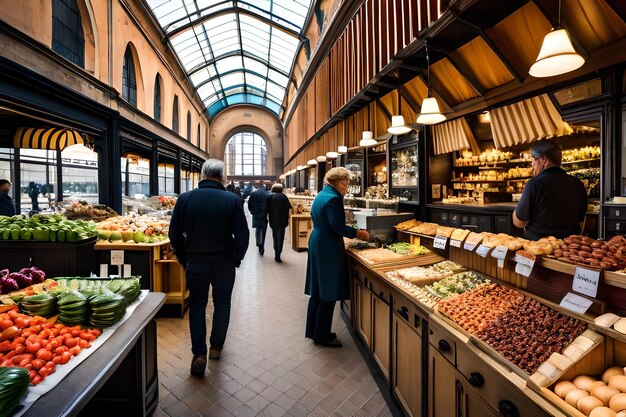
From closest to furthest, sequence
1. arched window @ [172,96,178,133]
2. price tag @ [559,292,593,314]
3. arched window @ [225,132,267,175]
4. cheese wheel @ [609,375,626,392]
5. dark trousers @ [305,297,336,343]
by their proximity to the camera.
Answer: cheese wheel @ [609,375,626,392], price tag @ [559,292,593,314], dark trousers @ [305,297,336,343], arched window @ [172,96,178,133], arched window @ [225,132,267,175]

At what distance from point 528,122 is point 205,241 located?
4836 millimetres

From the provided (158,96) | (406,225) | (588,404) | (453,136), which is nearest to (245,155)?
(158,96)

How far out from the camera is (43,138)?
26.2 ft

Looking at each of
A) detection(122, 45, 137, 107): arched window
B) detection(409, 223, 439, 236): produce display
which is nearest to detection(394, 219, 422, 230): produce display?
detection(409, 223, 439, 236): produce display

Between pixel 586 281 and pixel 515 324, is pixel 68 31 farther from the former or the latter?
pixel 586 281

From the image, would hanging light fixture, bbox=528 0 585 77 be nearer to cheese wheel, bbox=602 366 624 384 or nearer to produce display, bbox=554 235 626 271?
produce display, bbox=554 235 626 271

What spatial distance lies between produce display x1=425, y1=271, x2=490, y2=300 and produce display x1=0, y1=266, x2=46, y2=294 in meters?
2.89

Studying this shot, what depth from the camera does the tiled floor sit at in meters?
2.49

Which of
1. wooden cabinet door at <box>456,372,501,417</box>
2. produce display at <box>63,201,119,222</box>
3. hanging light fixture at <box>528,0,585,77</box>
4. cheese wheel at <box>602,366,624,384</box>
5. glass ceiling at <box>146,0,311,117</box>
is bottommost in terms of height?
wooden cabinet door at <box>456,372,501,417</box>

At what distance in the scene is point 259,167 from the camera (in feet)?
120

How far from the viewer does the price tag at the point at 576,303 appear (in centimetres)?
158

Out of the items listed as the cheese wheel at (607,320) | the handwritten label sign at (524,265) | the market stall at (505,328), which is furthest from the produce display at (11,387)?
the handwritten label sign at (524,265)

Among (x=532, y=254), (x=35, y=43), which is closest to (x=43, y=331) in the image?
(x=532, y=254)

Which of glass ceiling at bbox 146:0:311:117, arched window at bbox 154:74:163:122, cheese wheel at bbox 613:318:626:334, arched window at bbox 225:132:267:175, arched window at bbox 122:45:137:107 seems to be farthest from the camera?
arched window at bbox 225:132:267:175
